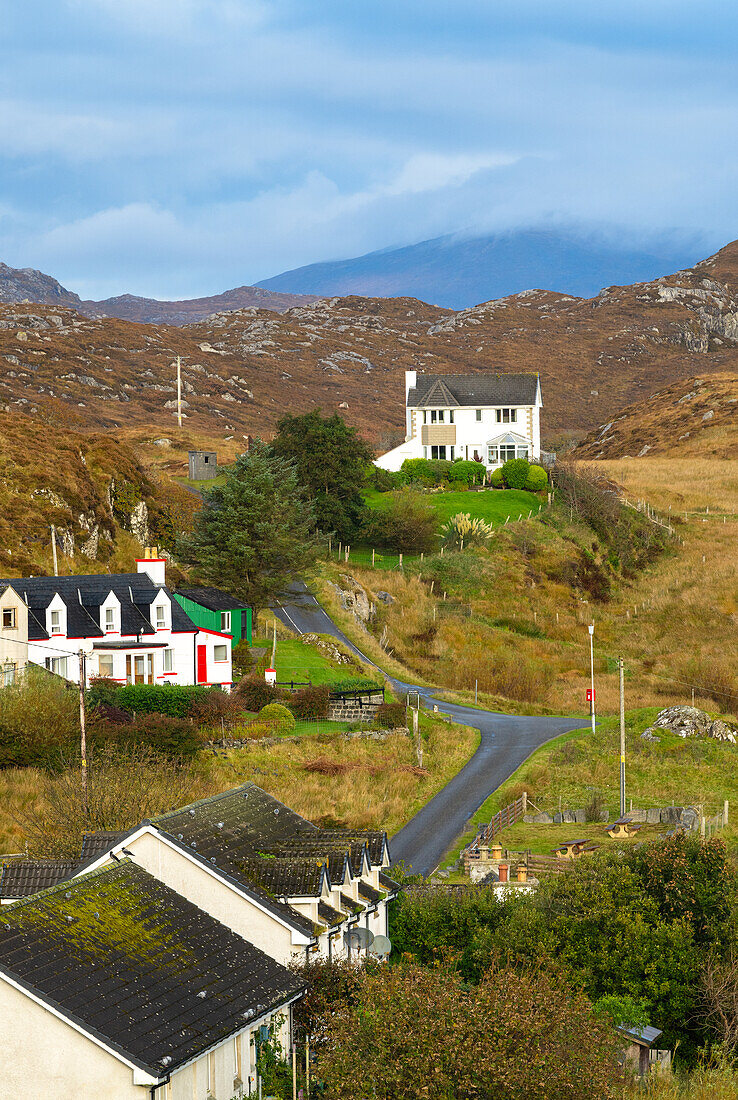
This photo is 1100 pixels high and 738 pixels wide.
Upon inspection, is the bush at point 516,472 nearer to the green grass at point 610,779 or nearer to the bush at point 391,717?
the green grass at point 610,779

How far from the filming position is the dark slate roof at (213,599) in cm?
5200

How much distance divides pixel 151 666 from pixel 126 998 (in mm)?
31897

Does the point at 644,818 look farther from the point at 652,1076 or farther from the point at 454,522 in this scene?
the point at 454,522

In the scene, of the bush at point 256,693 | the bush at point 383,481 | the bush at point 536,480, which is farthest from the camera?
the bush at point 536,480

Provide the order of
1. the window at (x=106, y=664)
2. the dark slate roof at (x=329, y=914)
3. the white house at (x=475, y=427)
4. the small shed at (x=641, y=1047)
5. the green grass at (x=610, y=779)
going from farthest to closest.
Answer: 1. the white house at (x=475, y=427)
2. the window at (x=106, y=664)
3. the green grass at (x=610, y=779)
4. the dark slate roof at (x=329, y=914)
5. the small shed at (x=641, y=1047)

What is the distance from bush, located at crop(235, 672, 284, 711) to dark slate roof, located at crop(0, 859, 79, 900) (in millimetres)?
23264

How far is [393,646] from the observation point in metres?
63.2

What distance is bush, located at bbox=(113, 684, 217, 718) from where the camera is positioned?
4394cm

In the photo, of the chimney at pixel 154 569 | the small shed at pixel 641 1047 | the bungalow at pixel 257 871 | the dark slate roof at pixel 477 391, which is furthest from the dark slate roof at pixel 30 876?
the dark slate roof at pixel 477 391

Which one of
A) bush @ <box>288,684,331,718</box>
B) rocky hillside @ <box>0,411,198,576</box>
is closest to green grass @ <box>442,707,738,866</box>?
bush @ <box>288,684,331,718</box>

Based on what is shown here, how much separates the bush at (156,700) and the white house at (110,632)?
250 centimetres

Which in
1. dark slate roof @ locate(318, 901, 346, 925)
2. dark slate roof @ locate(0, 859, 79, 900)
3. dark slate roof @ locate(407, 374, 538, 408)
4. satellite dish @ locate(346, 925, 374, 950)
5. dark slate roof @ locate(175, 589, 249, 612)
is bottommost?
satellite dish @ locate(346, 925, 374, 950)

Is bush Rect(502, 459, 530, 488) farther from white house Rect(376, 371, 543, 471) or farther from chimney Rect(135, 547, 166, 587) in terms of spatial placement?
chimney Rect(135, 547, 166, 587)

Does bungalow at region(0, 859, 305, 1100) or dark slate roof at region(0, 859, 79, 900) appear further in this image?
Result: dark slate roof at region(0, 859, 79, 900)
